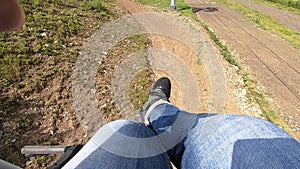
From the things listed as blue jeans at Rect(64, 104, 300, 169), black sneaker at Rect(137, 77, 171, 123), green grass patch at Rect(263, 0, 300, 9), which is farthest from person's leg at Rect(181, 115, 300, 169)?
green grass patch at Rect(263, 0, 300, 9)

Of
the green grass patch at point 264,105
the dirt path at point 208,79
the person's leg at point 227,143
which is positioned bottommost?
the green grass patch at point 264,105

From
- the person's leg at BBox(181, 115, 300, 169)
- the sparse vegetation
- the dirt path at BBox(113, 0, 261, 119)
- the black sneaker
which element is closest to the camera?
the person's leg at BBox(181, 115, 300, 169)

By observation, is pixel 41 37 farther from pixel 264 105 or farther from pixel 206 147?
pixel 206 147

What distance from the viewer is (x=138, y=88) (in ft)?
11.3

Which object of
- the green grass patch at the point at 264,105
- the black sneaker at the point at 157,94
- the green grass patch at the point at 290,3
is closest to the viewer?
the black sneaker at the point at 157,94

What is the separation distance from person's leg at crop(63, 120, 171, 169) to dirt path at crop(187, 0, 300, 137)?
2.62 metres

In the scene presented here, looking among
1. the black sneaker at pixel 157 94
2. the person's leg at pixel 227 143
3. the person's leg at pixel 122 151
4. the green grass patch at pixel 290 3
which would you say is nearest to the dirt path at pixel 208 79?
the black sneaker at pixel 157 94

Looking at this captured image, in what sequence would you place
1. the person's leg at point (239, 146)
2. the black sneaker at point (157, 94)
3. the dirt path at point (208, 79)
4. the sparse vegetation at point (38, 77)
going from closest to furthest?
the person's leg at point (239, 146) < the black sneaker at point (157, 94) < the sparse vegetation at point (38, 77) < the dirt path at point (208, 79)

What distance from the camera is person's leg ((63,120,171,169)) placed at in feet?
3.33

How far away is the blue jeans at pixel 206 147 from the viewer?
996 millimetres

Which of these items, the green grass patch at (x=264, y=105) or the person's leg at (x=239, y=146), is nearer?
the person's leg at (x=239, y=146)

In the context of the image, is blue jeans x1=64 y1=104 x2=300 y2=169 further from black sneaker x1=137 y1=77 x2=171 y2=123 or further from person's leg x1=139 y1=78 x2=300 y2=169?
black sneaker x1=137 y1=77 x2=171 y2=123

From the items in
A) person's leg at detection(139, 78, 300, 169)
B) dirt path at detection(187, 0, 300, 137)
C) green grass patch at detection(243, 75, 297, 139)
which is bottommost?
dirt path at detection(187, 0, 300, 137)

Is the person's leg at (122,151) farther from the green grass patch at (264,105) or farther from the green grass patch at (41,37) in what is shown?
the green grass patch at (264,105)
